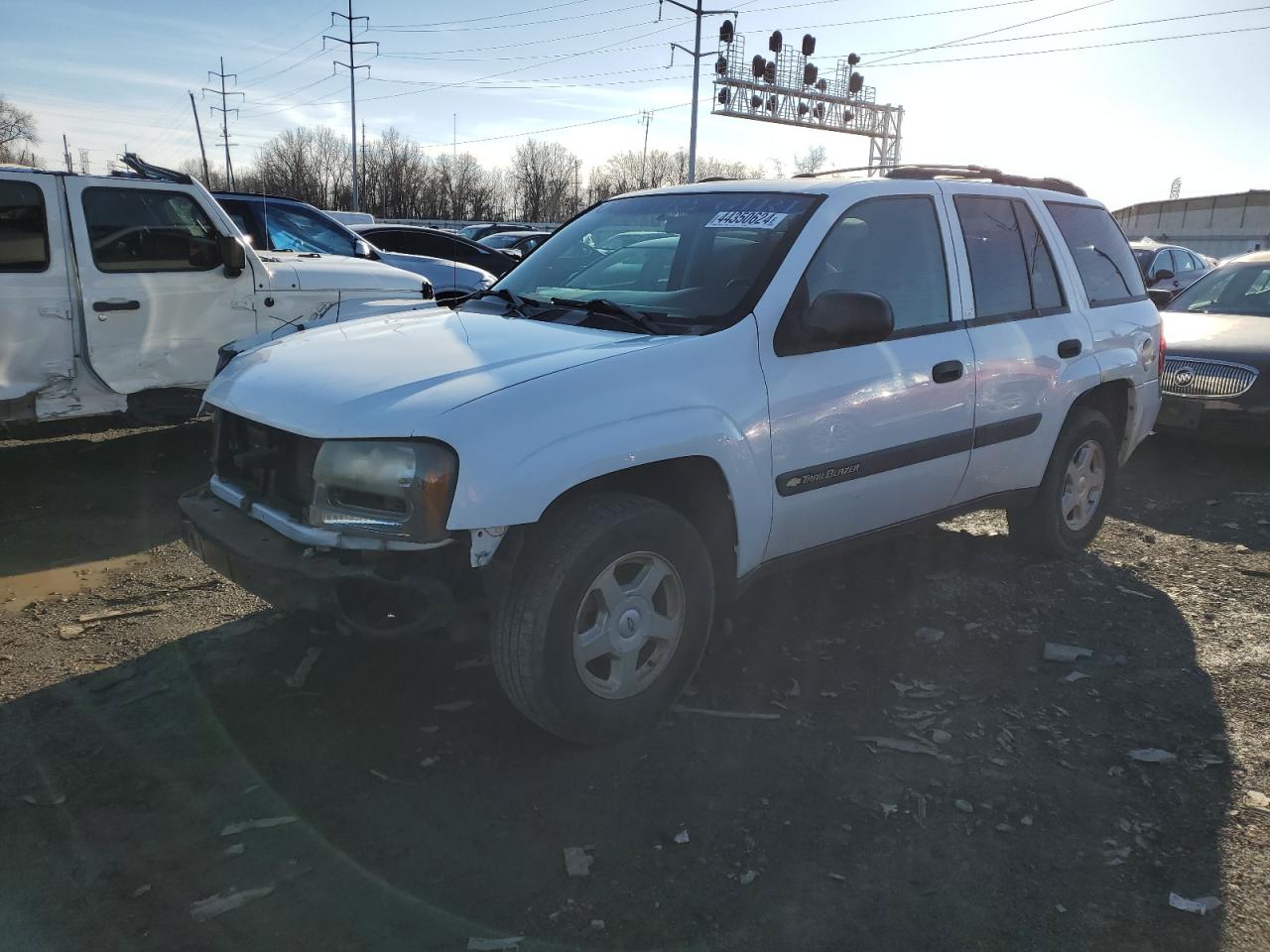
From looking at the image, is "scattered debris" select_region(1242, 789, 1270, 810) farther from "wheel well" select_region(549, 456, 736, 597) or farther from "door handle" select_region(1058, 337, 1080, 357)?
"door handle" select_region(1058, 337, 1080, 357)

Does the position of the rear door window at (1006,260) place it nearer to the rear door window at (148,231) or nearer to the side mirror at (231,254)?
the side mirror at (231,254)

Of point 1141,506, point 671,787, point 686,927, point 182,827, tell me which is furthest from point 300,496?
point 1141,506

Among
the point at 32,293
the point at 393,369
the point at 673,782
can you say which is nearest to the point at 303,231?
the point at 32,293

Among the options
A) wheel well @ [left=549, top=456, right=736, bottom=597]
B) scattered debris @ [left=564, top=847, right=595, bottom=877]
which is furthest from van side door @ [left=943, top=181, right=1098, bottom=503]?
scattered debris @ [left=564, top=847, right=595, bottom=877]

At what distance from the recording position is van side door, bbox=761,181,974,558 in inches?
135

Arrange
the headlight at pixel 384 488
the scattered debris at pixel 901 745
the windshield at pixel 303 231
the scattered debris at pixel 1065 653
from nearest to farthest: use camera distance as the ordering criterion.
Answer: the headlight at pixel 384 488 → the scattered debris at pixel 901 745 → the scattered debris at pixel 1065 653 → the windshield at pixel 303 231

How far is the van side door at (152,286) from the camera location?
6203mm

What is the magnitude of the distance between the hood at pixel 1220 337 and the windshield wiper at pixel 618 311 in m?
5.73

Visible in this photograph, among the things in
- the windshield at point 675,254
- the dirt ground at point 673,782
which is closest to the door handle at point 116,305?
the dirt ground at point 673,782

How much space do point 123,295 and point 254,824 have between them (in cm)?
477

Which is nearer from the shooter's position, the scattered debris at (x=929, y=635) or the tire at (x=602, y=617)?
the tire at (x=602, y=617)

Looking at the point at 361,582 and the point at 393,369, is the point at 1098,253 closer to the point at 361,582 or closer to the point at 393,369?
the point at 393,369

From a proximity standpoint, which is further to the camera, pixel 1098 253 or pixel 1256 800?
pixel 1098 253

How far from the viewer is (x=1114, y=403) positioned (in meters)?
5.26
